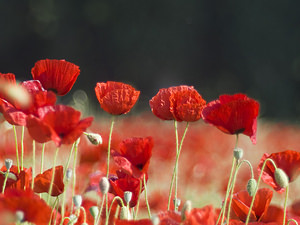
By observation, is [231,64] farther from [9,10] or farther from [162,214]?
[162,214]

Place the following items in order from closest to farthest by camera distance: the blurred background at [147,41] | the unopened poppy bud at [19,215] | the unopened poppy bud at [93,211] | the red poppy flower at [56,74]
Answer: the unopened poppy bud at [19,215] < the unopened poppy bud at [93,211] < the red poppy flower at [56,74] < the blurred background at [147,41]

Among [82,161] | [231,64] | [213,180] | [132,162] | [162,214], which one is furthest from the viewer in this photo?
[231,64]

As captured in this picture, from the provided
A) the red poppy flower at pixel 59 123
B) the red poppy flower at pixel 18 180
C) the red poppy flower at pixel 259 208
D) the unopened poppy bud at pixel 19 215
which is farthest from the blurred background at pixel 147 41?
the unopened poppy bud at pixel 19 215

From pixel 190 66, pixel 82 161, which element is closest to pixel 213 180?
pixel 82 161

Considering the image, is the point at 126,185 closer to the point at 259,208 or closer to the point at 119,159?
the point at 119,159

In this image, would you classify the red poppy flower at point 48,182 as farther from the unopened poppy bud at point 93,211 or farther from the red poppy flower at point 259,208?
the red poppy flower at point 259,208
